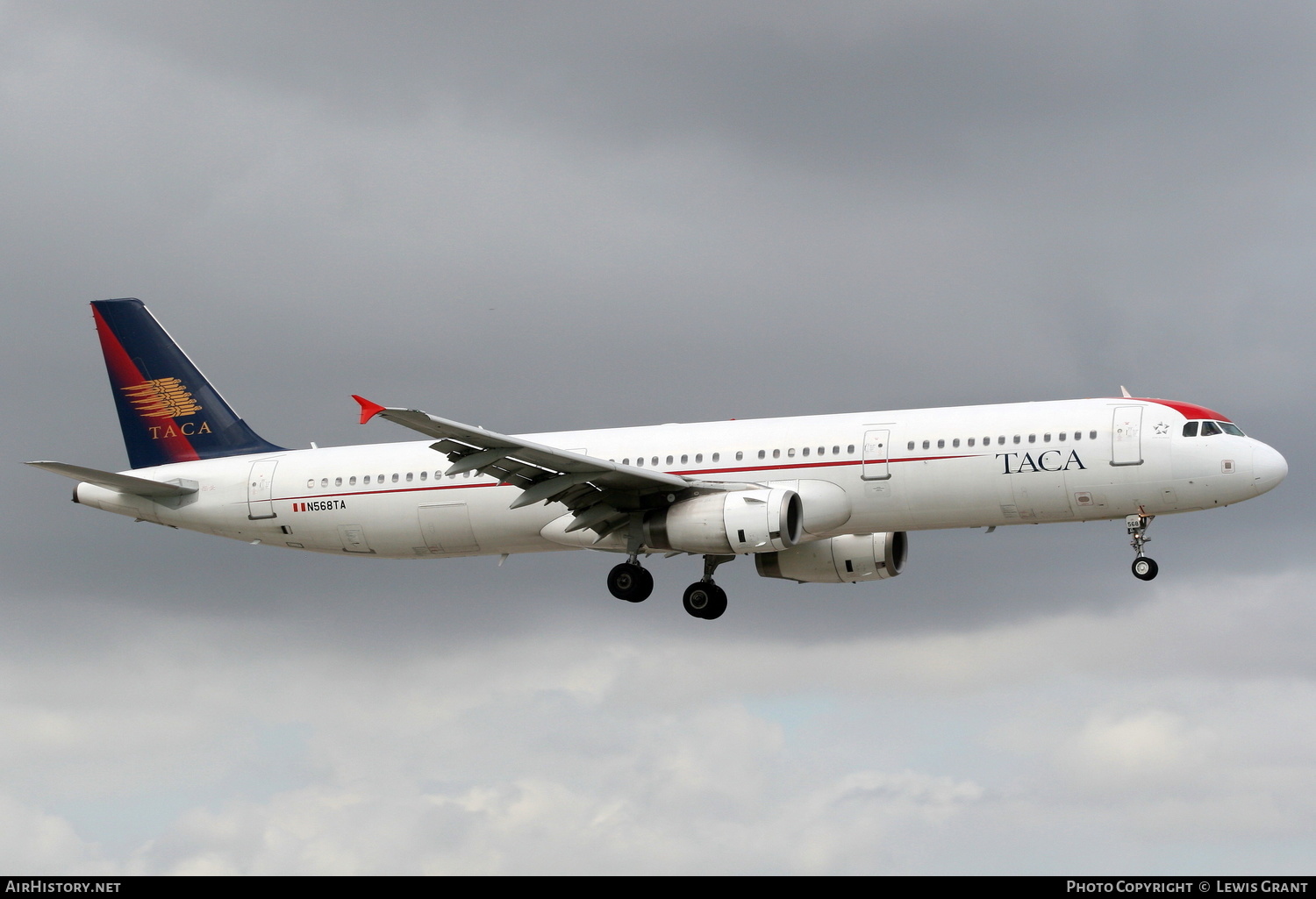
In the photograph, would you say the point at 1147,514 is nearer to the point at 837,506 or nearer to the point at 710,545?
the point at 837,506

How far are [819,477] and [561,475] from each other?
719 cm

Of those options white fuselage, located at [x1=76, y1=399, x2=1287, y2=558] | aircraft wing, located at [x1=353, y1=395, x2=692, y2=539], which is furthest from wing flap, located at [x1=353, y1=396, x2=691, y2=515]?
white fuselage, located at [x1=76, y1=399, x2=1287, y2=558]

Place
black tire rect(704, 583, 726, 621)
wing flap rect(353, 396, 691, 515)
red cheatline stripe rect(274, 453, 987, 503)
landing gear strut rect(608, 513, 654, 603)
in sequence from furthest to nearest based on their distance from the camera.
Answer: black tire rect(704, 583, 726, 621) < landing gear strut rect(608, 513, 654, 603) < red cheatline stripe rect(274, 453, 987, 503) < wing flap rect(353, 396, 691, 515)

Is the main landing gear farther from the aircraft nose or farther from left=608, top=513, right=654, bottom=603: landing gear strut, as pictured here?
the aircraft nose

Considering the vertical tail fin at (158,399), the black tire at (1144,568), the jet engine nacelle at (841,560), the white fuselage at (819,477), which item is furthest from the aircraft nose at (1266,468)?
the vertical tail fin at (158,399)

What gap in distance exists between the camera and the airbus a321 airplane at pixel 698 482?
4338 cm

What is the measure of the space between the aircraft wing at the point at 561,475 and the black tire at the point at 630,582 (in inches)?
48.7

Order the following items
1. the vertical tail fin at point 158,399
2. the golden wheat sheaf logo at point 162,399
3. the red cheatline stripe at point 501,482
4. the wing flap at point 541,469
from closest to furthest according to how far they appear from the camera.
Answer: the wing flap at point 541,469 < the red cheatline stripe at point 501,482 < the vertical tail fin at point 158,399 < the golden wheat sheaf logo at point 162,399

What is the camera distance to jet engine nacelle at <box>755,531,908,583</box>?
5078 cm

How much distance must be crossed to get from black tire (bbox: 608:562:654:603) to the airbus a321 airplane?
63 millimetres

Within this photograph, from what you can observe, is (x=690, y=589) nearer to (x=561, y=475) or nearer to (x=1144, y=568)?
(x=561, y=475)

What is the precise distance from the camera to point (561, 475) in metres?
45.2

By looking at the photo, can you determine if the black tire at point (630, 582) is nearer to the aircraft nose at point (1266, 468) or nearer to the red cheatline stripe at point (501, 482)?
the red cheatline stripe at point (501, 482)
